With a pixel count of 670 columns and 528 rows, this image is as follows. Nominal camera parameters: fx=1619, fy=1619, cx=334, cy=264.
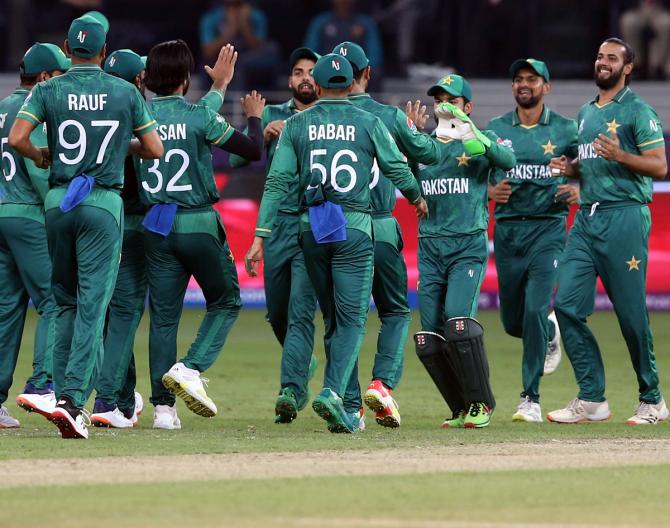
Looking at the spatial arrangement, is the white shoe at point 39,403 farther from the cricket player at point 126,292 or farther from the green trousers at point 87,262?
the cricket player at point 126,292

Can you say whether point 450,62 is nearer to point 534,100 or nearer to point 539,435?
point 534,100

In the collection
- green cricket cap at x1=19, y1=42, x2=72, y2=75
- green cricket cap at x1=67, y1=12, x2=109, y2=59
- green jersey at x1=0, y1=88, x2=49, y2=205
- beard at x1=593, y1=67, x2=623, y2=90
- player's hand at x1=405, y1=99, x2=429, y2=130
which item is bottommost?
green jersey at x1=0, y1=88, x2=49, y2=205

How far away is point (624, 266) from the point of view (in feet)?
36.7

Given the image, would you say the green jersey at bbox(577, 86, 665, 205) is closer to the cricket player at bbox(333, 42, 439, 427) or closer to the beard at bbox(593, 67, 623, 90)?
the beard at bbox(593, 67, 623, 90)

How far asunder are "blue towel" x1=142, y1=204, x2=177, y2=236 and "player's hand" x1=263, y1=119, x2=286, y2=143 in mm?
1129

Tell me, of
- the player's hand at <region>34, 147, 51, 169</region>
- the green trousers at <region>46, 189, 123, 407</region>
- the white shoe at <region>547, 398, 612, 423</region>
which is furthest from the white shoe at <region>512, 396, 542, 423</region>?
the player's hand at <region>34, 147, 51, 169</region>

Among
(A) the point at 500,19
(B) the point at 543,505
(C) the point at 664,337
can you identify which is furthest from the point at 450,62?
(B) the point at 543,505

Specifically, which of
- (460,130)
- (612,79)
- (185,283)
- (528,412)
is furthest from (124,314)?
(612,79)

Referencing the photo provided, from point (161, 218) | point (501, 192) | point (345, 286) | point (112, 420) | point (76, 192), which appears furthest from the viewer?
point (501, 192)

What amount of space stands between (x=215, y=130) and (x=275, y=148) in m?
0.62

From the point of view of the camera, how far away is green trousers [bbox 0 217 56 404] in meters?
10.7

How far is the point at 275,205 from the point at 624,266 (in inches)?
103

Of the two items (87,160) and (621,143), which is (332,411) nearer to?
(87,160)

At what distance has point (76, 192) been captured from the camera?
9.47m
